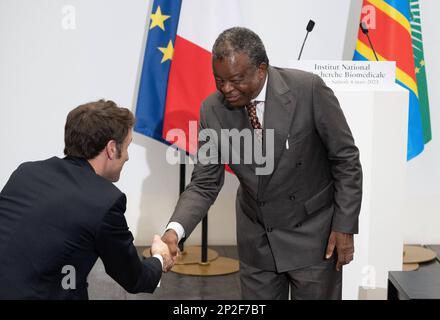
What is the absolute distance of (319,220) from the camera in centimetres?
283

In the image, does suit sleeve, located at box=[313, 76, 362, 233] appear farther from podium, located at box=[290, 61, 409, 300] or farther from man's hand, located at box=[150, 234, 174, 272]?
podium, located at box=[290, 61, 409, 300]

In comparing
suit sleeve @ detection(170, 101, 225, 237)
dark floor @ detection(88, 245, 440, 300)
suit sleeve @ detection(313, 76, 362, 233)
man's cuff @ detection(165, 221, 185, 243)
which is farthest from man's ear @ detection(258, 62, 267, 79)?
dark floor @ detection(88, 245, 440, 300)

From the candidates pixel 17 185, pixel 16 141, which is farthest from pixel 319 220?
pixel 16 141

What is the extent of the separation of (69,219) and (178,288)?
248cm

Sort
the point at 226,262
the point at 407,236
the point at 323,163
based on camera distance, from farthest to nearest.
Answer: the point at 407,236, the point at 226,262, the point at 323,163

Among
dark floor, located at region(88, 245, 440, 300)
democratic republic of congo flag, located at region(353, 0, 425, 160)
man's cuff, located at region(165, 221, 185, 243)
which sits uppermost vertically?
democratic republic of congo flag, located at region(353, 0, 425, 160)

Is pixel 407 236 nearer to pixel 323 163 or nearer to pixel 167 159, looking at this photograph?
pixel 167 159

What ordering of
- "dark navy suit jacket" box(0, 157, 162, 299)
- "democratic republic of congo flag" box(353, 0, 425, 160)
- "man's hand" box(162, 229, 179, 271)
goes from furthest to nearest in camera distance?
"democratic republic of congo flag" box(353, 0, 425, 160)
"man's hand" box(162, 229, 179, 271)
"dark navy suit jacket" box(0, 157, 162, 299)

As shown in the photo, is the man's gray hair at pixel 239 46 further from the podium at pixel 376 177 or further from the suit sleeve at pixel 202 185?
the podium at pixel 376 177

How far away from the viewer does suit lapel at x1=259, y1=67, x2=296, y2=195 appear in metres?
2.70

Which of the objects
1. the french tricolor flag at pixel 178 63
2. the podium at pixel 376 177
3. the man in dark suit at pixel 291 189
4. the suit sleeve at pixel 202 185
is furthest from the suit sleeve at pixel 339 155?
the french tricolor flag at pixel 178 63

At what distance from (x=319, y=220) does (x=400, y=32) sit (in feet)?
7.83

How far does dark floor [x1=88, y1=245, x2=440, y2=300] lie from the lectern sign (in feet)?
5.04

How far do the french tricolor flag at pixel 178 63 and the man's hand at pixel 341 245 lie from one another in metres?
2.15
